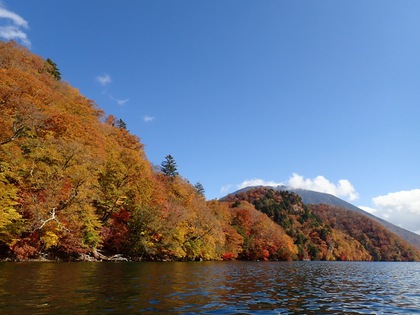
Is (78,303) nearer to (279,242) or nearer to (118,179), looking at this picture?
(118,179)

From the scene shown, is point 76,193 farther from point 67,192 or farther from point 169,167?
point 169,167

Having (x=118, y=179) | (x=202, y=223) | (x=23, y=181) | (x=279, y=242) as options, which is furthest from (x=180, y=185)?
(x=279, y=242)

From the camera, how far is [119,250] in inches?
2135

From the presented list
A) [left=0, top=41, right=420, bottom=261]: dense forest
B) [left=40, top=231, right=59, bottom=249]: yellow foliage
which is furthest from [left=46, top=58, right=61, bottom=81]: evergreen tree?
[left=40, top=231, right=59, bottom=249]: yellow foliage

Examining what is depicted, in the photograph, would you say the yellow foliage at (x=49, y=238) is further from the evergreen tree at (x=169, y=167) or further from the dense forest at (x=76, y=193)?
the evergreen tree at (x=169, y=167)

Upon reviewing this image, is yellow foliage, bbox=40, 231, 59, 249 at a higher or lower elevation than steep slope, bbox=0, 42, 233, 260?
lower

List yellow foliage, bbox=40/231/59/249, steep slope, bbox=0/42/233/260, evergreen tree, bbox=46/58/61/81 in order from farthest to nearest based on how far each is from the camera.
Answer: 1. evergreen tree, bbox=46/58/61/81
2. yellow foliage, bbox=40/231/59/249
3. steep slope, bbox=0/42/233/260

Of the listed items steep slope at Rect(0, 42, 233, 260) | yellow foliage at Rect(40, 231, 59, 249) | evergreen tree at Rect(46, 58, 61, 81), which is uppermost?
evergreen tree at Rect(46, 58, 61, 81)

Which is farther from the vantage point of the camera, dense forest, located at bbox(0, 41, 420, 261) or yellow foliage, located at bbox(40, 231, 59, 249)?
yellow foliage, located at bbox(40, 231, 59, 249)

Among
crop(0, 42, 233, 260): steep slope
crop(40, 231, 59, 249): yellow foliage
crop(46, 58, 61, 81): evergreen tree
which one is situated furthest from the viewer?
crop(46, 58, 61, 81): evergreen tree

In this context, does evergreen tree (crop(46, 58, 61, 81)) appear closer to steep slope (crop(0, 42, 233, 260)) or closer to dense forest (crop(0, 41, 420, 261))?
dense forest (crop(0, 41, 420, 261))

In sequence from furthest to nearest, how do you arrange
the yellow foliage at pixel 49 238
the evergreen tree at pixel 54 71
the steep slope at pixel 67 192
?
1. the evergreen tree at pixel 54 71
2. the yellow foliage at pixel 49 238
3. the steep slope at pixel 67 192

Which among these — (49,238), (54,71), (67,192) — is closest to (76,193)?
(67,192)

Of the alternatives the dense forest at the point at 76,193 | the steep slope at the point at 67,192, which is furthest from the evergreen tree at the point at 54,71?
the steep slope at the point at 67,192
